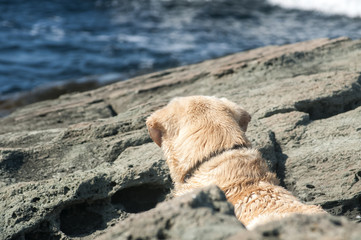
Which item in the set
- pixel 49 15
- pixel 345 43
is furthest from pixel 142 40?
pixel 345 43

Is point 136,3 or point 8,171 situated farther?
point 136,3

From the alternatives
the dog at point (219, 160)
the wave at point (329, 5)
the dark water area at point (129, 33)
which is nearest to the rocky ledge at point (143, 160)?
the dog at point (219, 160)

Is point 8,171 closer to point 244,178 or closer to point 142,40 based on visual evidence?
point 244,178

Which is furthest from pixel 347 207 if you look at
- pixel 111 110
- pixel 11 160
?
pixel 111 110

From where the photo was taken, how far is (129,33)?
57.1ft

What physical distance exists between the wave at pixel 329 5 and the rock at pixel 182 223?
60.9 feet

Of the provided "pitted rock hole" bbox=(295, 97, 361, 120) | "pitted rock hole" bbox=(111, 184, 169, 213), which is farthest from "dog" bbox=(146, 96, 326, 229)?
"pitted rock hole" bbox=(295, 97, 361, 120)

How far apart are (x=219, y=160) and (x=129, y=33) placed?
48.0ft

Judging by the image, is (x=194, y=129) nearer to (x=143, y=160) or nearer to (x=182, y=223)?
(x=143, y=160)

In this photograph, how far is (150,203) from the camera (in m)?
4.38

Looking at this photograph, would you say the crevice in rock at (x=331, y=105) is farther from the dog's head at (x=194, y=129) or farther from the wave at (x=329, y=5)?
the wave at (x=329, y=5)

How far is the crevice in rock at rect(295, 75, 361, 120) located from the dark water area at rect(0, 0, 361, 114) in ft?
27.2

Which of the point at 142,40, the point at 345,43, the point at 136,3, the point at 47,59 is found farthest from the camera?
the point at 136,3

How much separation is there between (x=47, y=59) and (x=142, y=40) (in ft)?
11.2
